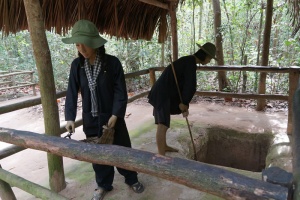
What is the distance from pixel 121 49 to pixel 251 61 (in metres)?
3.93

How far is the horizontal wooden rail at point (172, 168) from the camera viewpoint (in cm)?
92

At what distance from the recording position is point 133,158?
4.12 ft

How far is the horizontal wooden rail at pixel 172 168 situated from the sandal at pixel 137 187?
128 centimetres

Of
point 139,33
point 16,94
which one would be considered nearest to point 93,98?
point 139,33

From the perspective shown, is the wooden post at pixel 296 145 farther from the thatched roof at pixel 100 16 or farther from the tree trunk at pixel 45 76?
the thatched roof at pixel 100 16

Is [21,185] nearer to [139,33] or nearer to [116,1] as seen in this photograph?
[116,1]

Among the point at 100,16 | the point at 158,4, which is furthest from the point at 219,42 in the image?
the point at 100,16

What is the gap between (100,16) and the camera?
4.03 m

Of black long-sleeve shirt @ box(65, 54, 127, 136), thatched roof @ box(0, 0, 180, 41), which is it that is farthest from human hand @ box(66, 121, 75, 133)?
thatched roof @ box(0, 0, 180, 41)

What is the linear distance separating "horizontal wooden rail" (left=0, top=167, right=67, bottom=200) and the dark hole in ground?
2.76 meters

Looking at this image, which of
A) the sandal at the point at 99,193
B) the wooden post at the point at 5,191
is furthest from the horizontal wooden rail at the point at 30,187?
the sandal at the point at 99,193

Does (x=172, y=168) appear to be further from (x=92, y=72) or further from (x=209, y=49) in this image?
(x=209, y=49)

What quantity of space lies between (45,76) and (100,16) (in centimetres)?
194

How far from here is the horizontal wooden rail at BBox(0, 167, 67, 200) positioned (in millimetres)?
1624
